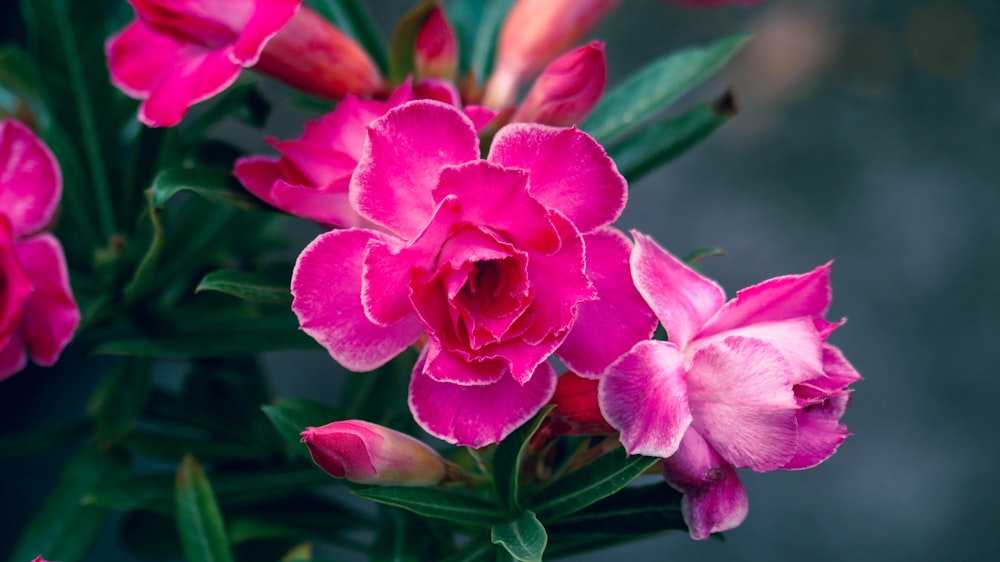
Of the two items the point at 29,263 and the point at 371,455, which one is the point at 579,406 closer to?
the point at 371,455

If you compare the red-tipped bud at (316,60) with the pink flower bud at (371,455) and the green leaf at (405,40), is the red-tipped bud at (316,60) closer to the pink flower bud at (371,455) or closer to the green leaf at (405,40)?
the green leaf at (405,40)

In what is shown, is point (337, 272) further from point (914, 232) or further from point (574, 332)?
point (914, 232)

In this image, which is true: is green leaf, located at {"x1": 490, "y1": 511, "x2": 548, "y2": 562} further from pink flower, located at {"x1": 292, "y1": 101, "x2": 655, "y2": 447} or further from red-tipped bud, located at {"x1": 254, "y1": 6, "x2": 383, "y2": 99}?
red-tipped bud, located at {"x1": 254, "y1": 6, "x2": 383, "y2": 99}

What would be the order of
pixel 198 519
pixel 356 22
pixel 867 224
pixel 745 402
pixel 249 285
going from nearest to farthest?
pixel 745 402, pixel 249 285, pixel 198 519, pixel 356 22, pixel 867 224

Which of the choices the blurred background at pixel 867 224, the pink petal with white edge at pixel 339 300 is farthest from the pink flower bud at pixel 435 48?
the blurred background at pixel 867 224

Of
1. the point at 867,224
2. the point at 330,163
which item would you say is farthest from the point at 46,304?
the point at 867,224

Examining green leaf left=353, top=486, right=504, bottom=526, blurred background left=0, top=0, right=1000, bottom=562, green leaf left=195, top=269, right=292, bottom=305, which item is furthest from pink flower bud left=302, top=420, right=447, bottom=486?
blurred background left=0, top=0, right=1000, bottom=562
